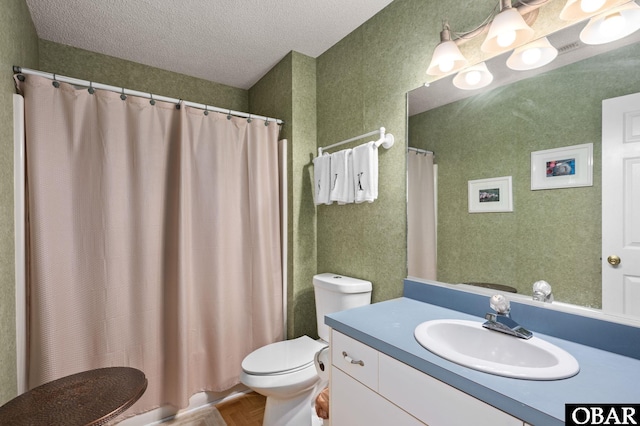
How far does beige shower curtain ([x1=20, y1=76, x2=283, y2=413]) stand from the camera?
5.27 ft

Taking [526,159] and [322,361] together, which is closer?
[526,159]

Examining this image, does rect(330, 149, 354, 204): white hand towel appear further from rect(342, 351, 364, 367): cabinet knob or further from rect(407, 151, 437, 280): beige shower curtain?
rect(342, 351, 364, 367): cabinet knob

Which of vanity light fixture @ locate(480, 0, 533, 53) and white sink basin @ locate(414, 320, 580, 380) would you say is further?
vanity light fixture @ locate(480, 0, 533, 53)

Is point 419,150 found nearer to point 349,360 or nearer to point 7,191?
point 349,360

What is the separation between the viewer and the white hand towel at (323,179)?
2.05 m

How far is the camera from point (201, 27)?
192 centimetres

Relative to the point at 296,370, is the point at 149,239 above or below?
above

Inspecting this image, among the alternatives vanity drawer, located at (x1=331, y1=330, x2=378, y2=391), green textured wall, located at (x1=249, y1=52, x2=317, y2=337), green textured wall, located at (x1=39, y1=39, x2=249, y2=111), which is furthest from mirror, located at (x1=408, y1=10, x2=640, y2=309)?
green textured wall, located at (x1=39, y1=39, x2=249, y2=111)

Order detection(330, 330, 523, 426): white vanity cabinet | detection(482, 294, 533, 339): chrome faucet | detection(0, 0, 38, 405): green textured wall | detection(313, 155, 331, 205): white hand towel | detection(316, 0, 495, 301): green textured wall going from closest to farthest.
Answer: detection(330, 330, 523, 426): white vanity cabinet, detection(482, 294, 533, 339): chrome faucet, detection(0, 0, 38, 405): green textured wall, detection(316, 0, 495, 301): green textured wall, detection(313, 155, 331, 205): white hand towel

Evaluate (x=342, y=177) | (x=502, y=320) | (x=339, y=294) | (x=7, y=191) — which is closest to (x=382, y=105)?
(x=342, y=177)

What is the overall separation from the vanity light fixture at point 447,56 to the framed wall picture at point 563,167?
20.6 inches

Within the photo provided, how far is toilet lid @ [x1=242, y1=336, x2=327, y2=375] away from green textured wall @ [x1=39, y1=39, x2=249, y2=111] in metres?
2.09

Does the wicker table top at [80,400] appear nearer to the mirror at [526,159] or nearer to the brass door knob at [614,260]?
the mirror at [526,159]

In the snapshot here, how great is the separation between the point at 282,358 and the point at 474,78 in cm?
171
